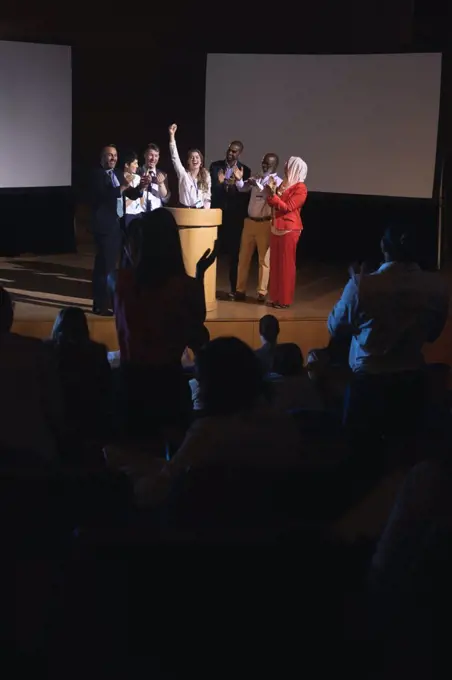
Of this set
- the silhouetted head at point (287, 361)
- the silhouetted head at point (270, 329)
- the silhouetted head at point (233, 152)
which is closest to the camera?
the silhouetted head at point (287, 361)

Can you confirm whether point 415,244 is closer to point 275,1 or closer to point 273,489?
point 273,489

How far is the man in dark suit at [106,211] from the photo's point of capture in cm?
593

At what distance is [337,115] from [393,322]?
596 centimetres

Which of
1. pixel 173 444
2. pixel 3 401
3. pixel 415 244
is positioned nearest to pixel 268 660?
pixel 173 444

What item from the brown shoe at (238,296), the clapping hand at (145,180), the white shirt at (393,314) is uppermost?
the clapping hand at (145,180)

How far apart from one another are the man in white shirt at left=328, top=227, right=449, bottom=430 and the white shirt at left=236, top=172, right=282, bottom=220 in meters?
3.55

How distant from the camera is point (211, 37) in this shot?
845cm

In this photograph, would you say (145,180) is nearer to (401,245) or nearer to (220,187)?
(220,187)

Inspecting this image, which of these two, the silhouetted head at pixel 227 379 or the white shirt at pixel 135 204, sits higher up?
the white shirt at pixel 135 204

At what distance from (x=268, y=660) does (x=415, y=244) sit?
165cm

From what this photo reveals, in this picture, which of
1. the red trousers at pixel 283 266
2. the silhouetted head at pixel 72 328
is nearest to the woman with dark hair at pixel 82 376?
the silhouetted head at pixel 72 328

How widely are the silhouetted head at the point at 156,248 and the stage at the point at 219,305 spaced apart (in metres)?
3.37

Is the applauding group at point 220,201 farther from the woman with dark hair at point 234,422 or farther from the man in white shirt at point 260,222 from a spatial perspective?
the woman with dark hair at point 234,422

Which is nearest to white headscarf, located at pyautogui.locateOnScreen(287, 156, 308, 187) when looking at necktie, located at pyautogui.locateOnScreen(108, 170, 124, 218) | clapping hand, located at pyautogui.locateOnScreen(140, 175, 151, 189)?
clapping hand, located at pyautogui.locateOnScreen(140, 175, 151, 189)
